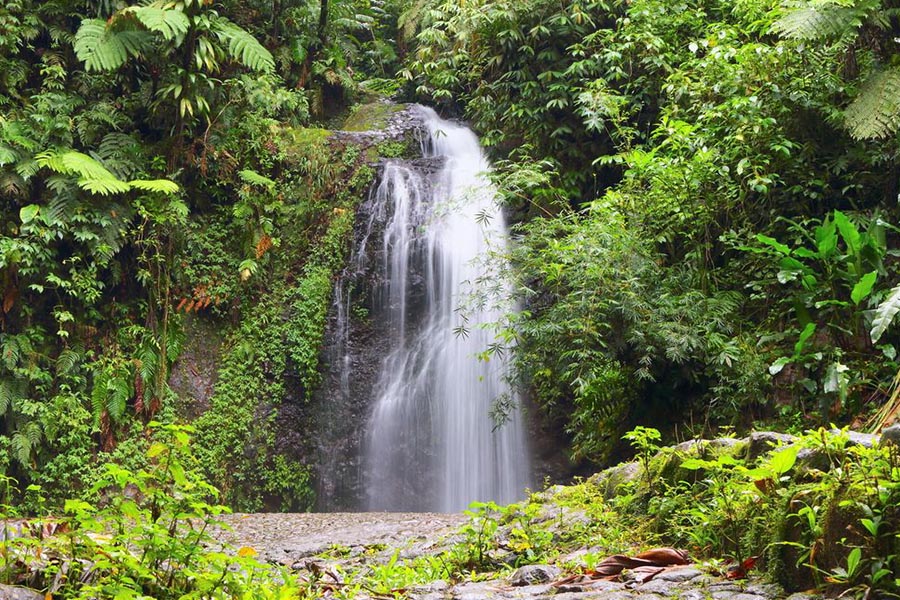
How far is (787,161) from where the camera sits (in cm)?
720

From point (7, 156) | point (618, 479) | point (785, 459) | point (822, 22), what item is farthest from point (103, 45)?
point (785, 459)

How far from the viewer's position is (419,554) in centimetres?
484

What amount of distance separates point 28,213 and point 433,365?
4.99 metres

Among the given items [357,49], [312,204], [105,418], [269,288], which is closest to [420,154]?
[312,204]

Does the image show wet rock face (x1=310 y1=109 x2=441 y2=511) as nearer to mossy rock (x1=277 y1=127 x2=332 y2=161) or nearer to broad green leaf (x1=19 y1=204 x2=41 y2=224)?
mossy rock (x1=277 y1=127 x2=332 y2=161)

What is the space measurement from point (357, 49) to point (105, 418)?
922 centimetres

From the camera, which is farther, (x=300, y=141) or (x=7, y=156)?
(x=300, y=141)

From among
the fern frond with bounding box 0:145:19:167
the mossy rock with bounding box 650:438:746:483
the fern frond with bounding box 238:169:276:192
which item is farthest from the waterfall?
the mossy rock with bounding box 650:438:746:483

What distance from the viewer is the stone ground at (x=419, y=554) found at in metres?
2.72

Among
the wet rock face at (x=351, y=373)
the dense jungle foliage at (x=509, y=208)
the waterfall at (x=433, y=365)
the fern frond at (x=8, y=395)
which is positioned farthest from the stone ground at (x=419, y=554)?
the fern frond at (x=8, y=395)

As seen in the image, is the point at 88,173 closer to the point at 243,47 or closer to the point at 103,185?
the point at 103,185

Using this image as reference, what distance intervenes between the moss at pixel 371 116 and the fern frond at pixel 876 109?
Result: 7211 mm

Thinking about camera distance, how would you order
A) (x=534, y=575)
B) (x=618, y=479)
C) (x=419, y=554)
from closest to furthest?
(x=534, y=575) → (x=618, y=479) → (x=419, y=554)

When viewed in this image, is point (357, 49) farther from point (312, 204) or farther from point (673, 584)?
point (673, 584)
